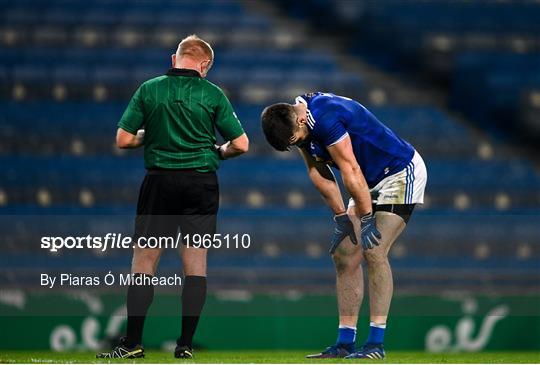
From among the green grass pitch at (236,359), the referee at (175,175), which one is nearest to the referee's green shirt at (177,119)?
the referee at (175,175)

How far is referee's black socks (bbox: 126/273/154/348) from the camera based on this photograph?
5.16 meters

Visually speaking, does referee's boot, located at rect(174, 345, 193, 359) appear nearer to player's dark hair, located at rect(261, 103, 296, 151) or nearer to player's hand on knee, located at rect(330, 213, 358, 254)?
player's hand on knee, located at rect(330, 213, 358, 254)

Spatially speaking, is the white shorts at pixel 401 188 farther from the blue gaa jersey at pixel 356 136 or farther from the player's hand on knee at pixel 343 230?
the player's hand on knee at pixel 343 230

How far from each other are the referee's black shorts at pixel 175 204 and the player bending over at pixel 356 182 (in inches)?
16.6

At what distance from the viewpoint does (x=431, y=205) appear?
9961 millimetres

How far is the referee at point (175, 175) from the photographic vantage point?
5211mm

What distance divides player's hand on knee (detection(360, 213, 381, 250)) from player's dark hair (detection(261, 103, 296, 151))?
0.54m

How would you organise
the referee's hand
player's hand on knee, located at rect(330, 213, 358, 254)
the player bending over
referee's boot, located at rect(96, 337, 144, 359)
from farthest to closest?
player's hand on knee, located at rect(330, 213, 358, 254)
the referee's hand
the player bending over
referee's boot, located at rect(96, 337, 144, 359)

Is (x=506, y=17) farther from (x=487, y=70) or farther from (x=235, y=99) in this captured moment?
(x=235, y=99)

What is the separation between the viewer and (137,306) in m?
5.19

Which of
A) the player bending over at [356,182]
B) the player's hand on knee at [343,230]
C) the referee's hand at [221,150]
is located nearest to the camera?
the player bending over at [356,182]

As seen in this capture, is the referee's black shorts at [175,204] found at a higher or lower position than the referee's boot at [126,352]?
higher

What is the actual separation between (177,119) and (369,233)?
1064 millimetres

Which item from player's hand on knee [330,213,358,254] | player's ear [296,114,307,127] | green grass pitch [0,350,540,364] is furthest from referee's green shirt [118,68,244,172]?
green grass pitch [0,350,540,364]
